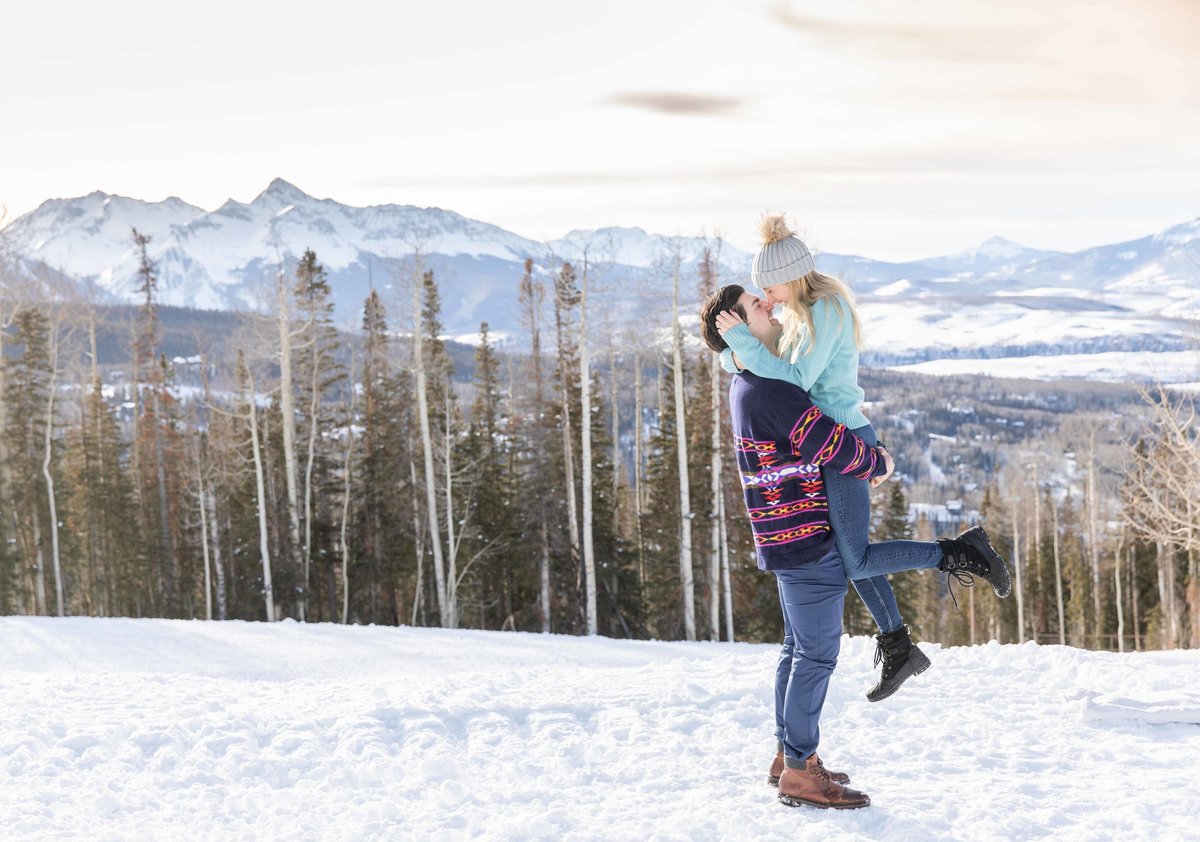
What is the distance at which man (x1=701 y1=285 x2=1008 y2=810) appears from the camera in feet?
13.3

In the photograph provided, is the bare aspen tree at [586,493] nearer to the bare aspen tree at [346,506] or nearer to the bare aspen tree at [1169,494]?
the bare aspen tree at [346,506]

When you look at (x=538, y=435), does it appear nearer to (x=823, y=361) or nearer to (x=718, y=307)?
(x=718, y=307)

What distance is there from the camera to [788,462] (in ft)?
13.6

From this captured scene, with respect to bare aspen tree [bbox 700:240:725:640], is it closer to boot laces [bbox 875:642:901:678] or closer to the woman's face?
boot laces [bbox 875:642:901:678]

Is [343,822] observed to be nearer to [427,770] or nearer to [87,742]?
[427,770]

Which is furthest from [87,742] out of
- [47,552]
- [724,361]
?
[47,552]

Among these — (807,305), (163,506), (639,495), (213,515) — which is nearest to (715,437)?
(639,495)

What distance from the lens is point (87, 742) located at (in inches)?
211

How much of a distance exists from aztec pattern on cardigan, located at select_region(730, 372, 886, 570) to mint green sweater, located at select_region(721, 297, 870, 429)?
78mm

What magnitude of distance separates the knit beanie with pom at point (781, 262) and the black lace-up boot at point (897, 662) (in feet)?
5.77

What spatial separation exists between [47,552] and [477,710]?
31.6 metres

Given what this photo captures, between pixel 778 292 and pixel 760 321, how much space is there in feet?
0.50

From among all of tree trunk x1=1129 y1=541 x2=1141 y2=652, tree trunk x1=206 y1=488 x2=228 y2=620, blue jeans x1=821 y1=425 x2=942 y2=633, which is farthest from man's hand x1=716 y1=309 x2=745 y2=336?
tree trunk x1=1129 y1=541 x2=1141 y2=652

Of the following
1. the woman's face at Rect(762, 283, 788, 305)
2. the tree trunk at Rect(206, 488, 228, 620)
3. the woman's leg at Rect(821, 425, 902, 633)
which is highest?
the woman's face at Rect(762, 283, 788, 305)
